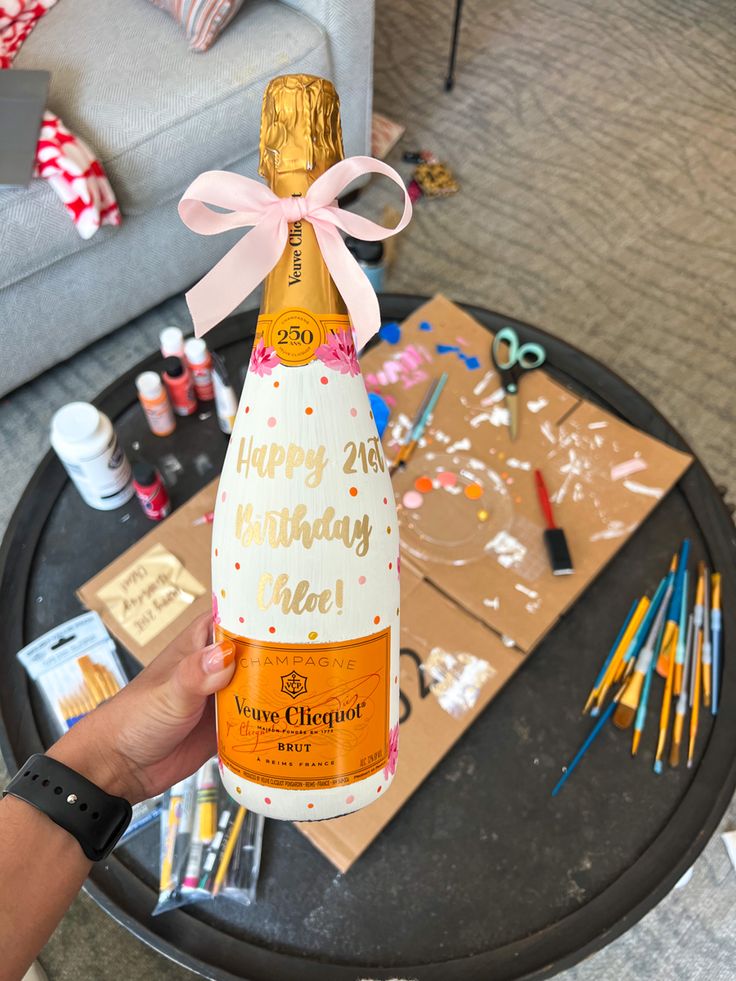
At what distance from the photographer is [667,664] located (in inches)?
32.8

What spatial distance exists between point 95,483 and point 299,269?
518 millimetres

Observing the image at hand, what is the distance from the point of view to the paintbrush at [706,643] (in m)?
0.82

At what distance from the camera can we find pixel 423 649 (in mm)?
828

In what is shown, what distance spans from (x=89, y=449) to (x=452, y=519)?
49 centimetres

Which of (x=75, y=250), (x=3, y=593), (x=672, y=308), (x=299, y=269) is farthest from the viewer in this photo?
(x=672, y=308)

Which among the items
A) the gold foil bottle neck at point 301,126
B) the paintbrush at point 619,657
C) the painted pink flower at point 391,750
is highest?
the gold foil bottle neck at point 301,126

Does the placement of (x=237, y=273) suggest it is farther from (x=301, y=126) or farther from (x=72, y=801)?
(x=72, y=801)

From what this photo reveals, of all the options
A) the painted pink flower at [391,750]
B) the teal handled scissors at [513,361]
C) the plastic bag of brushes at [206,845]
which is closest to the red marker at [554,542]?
the teal handled scissors at [513,361]

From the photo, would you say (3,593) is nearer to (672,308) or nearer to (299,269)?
(299,269)

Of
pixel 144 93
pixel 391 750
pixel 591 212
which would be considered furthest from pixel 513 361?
pixel 591 212

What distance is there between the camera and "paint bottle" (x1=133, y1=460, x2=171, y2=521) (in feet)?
2.91

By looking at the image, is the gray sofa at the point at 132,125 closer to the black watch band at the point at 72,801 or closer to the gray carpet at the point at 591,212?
the gray carpet at the point at 591,212

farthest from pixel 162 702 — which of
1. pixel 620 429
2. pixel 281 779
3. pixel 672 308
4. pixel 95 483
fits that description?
pixel 672 308

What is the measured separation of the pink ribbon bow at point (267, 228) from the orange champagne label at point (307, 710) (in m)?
0.25
